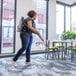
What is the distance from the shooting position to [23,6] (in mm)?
6207

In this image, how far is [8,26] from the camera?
6.06 meters

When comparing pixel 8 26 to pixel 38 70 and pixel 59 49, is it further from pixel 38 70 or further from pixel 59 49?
pixel 38 70

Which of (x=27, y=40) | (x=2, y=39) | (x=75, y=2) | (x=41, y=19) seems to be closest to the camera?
(x=27, y=40)

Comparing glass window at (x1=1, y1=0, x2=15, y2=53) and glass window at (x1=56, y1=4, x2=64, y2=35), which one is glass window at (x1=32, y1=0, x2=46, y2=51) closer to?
glass window at (x1=56, y1=4, x2=64, y2=35)

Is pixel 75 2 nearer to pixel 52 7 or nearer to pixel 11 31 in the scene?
pixel 52 7

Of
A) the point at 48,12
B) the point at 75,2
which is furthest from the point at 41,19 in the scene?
the point at 75,2

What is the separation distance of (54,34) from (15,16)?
7.48 ft

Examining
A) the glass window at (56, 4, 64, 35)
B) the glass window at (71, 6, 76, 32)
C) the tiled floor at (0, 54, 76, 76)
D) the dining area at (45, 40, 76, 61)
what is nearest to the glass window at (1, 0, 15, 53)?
the dining area at (45, 40, 76, 61)

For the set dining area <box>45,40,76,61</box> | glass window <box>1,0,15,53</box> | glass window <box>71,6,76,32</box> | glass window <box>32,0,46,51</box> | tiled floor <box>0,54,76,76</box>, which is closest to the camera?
tiled floor <box>0,54,76,76</box>

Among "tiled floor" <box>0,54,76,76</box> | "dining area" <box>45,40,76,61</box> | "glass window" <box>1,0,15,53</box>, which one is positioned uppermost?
"glass window" <box>1,0,15,53</box>

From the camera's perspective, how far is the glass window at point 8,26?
597 centimetres

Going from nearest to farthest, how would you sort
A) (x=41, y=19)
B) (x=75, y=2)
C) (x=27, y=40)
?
(x=27, y=40) → (x=41, y=19) → (x=75, y=2)

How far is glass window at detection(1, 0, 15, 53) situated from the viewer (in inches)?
235

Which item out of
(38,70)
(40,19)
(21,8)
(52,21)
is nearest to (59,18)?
(52,21)
